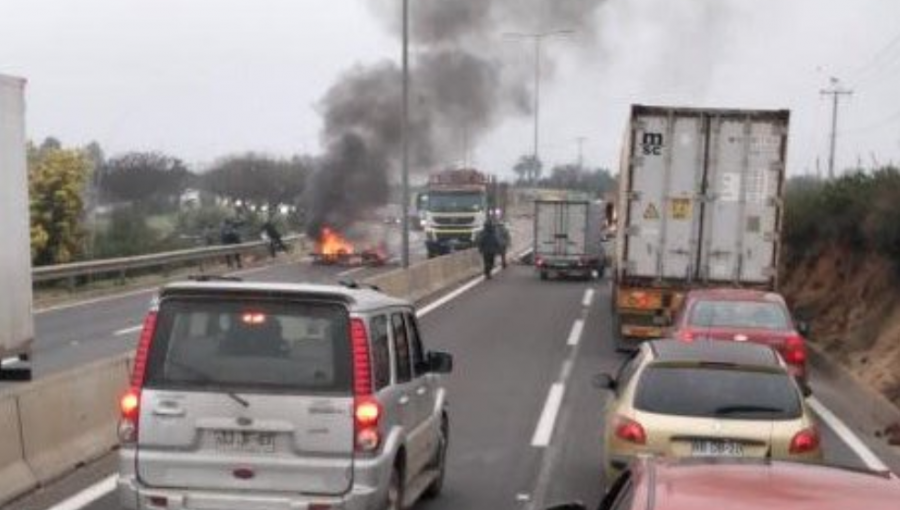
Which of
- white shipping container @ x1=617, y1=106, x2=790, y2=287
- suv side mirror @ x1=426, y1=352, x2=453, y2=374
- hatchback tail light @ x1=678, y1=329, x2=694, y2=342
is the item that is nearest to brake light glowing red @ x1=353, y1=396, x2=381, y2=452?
suv side mirror @ x1=426, y1=352, x2=453, y2=374

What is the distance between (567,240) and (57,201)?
16770 mm

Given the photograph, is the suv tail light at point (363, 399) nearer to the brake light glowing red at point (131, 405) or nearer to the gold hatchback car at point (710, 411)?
the brake light glowing red at point (131, 405)

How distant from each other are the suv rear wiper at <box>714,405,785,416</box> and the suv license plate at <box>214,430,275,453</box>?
333 centimetres

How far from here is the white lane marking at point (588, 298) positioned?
34375 mm

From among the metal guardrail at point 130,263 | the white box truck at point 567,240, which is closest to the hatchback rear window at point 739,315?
the metal guardrail at point 130,263

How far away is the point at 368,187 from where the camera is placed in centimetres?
5316

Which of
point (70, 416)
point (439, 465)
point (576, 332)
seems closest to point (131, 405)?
point (439, 465)

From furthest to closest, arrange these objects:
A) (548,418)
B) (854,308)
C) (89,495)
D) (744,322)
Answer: (854,308)
(744,322)
(548,418)
(89,495)

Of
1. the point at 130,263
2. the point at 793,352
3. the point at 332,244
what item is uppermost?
the point at 793,352

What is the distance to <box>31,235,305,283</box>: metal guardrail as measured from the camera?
31356 mm

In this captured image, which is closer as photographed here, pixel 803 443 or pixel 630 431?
pixel 803 443

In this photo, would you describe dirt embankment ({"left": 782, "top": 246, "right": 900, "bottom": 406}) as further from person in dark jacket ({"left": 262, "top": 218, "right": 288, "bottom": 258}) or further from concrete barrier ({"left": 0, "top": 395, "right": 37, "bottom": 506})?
person in dark jacket ({"left": 262, "top": 218, "right": 288, "bottom": 258})

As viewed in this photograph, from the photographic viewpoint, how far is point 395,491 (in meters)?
8.41

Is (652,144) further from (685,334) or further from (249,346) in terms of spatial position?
(249,346)
